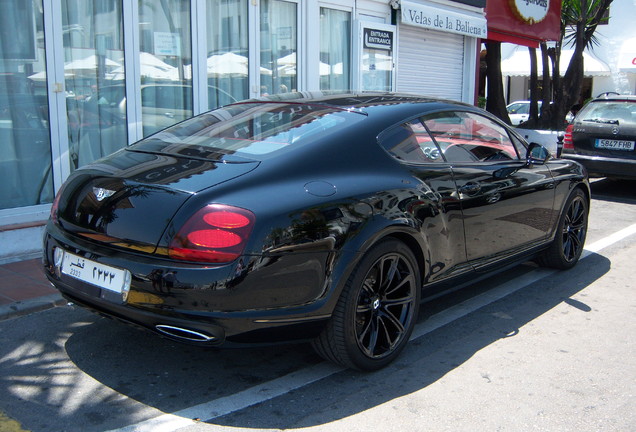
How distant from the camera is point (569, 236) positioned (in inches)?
234

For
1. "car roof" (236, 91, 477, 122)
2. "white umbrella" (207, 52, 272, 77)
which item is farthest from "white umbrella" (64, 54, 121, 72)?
"car roof" (236, 91, 477, 122)

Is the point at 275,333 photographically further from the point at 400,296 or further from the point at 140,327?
the point at 400,296

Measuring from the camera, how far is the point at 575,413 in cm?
338

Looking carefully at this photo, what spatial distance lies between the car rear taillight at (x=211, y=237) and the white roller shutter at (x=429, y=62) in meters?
8.96

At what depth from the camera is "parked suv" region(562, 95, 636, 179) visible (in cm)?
981

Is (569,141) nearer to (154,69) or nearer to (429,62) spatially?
(429,62)

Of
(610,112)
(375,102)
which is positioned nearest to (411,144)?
(375,102)

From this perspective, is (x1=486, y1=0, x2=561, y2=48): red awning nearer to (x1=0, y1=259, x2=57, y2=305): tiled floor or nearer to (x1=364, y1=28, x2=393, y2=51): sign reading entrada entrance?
(x1=364, y1=28, x2=393, y2=51): sign reading entrada entrance

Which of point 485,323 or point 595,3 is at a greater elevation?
point 595,3

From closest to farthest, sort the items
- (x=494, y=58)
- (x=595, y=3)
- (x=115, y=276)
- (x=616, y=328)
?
(x=115, y=276) < (x=616, y=328) < (x=494, y=58) < (x=595, y=3)

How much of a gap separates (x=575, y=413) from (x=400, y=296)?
1105 mm

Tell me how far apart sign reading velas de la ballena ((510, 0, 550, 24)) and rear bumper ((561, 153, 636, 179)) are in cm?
568

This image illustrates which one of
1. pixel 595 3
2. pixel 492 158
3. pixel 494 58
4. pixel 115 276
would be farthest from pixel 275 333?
pixel 595 3

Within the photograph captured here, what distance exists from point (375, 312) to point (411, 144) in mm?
1109
